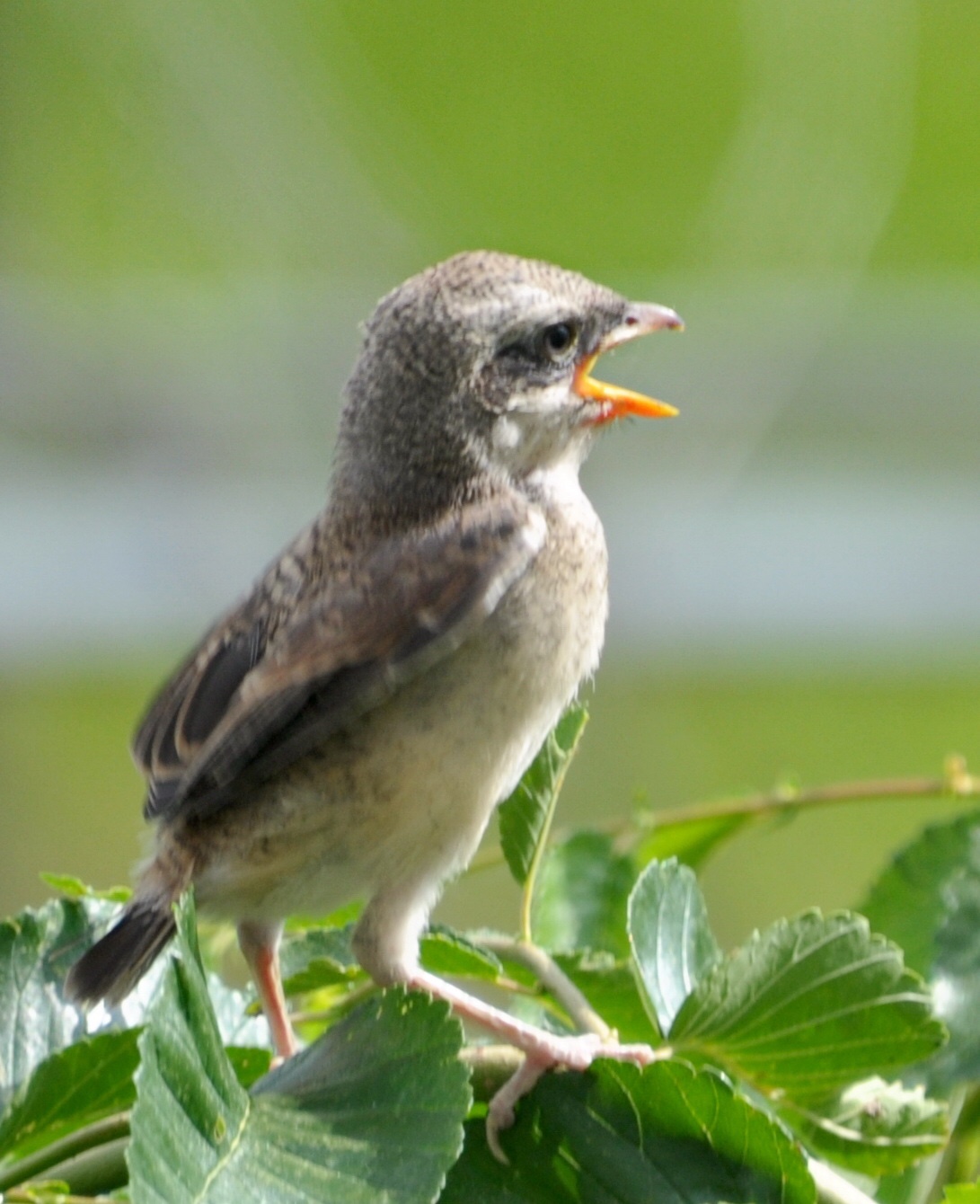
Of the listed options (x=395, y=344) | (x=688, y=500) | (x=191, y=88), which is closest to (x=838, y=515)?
(x=688, y=500)

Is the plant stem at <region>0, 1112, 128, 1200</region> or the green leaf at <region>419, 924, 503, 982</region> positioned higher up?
the green leaf at <region>419, 924, 503, 982</region>

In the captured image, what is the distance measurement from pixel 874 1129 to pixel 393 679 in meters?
0.61

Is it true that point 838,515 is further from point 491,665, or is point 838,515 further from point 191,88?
point 491,665

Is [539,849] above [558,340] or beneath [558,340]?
beneath

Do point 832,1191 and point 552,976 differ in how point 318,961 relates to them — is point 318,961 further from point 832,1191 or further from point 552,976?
point 832,1191

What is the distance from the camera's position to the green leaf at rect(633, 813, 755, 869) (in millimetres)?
1907

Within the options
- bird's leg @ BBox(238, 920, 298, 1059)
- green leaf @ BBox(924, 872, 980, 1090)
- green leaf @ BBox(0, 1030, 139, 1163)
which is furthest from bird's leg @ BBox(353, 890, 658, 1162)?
green leaf @ BBox(924, 872, 980, 1090)

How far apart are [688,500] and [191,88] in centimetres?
345

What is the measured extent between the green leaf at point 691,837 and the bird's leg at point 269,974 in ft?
1.42

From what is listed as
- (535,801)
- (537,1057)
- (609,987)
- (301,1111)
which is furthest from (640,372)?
(301,1111)

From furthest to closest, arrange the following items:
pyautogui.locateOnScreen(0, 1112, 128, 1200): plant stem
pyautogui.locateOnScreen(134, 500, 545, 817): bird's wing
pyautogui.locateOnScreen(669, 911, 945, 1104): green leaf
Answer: pyautogui.locateOnScreen(134, 500, 545, 817): bird's wing → pyautogui.locateOnScreen(669, 911, 945, 1104): green leaf → pyautogui.locateOnScreen(0, 1112, 128, 1200): plant stem

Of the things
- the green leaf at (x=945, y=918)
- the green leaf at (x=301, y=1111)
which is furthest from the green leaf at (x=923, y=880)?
the green leaf at (x=301, y=1111)

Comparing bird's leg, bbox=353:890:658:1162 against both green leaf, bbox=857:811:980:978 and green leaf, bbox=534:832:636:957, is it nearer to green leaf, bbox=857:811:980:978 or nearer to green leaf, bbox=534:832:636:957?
green leaf, bbox=534:832:636:957

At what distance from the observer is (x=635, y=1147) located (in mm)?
1128
